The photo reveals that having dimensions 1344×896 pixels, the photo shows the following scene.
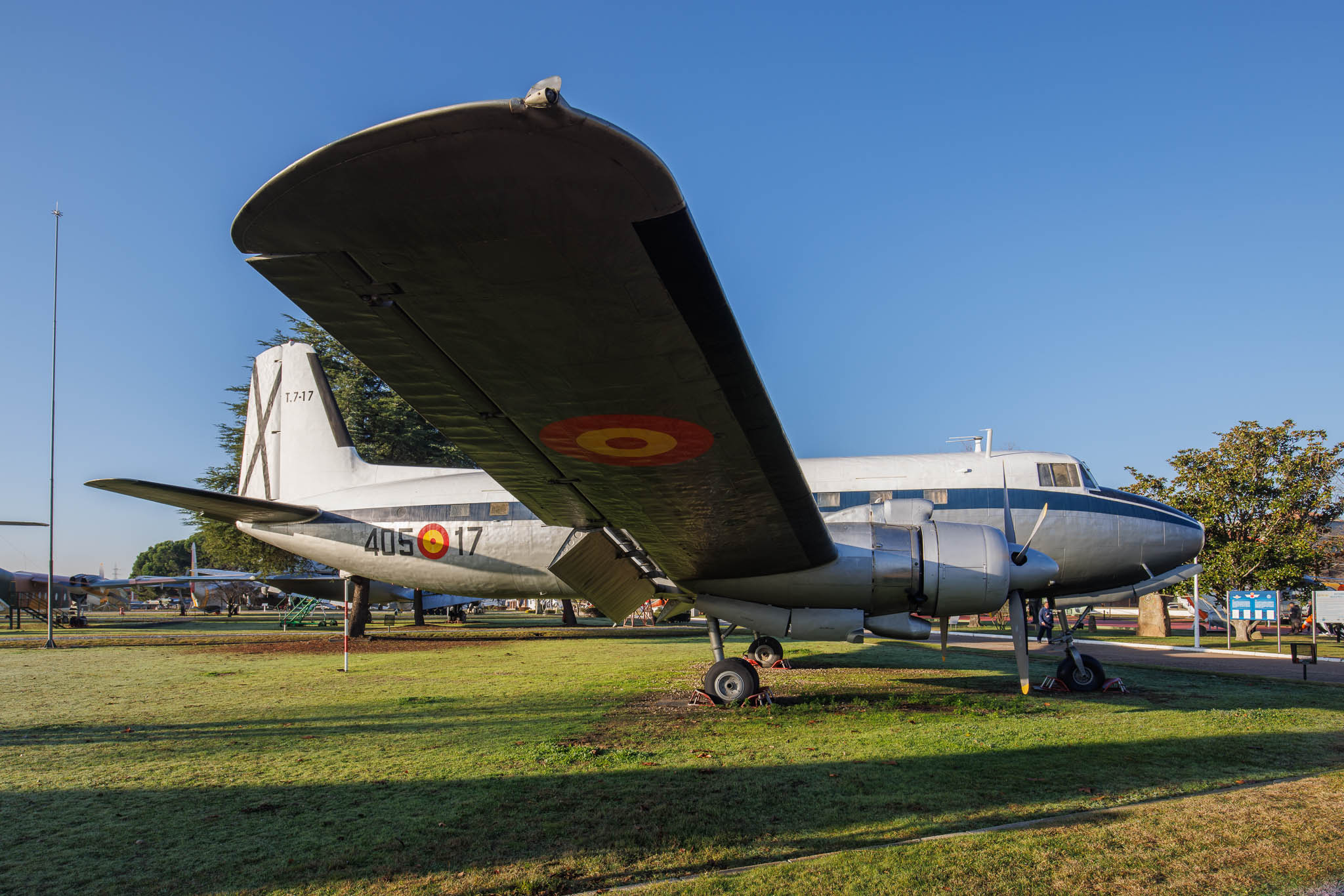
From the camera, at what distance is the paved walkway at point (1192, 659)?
45.1 feet

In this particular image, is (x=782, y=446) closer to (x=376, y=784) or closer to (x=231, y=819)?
(x=376, y=784)

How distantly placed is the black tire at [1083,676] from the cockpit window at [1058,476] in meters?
3.20

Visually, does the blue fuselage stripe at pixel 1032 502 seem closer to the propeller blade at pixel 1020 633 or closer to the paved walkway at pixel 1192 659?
the propeller blade at pixel 1020 633

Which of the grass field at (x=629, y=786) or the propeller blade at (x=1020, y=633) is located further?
the propeller blade at (x=1020, y=633)

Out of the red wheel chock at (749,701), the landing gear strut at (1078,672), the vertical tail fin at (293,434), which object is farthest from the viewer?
the vertical tail fin at (293,434)

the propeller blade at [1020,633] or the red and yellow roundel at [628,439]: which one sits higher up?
the red and yellow roundel at [628,439]

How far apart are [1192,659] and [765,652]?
35.9 feet

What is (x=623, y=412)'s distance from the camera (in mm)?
5367

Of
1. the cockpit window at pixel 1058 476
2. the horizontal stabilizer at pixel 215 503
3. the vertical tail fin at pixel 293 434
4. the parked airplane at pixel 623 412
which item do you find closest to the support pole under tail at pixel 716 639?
the parked airplane at pixel 623 412

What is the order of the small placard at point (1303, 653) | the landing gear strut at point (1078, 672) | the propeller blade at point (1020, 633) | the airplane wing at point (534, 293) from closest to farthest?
the airplane wing at point (534, 293)
the propeller blade at point (1020, 633)
the landing gear strut at point (1078, 672)
the small placard at point (1303, 653)

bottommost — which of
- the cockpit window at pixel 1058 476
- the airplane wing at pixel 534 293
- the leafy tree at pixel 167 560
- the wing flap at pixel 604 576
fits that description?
the leafy tree at pixel 167 560

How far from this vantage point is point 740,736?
716cm

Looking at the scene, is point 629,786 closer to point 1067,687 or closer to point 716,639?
point 716,639

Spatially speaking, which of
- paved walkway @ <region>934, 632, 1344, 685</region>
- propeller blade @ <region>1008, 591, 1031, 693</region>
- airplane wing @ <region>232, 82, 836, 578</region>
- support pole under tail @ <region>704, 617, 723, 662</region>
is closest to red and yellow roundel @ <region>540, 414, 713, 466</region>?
airplane wing @ <region>232, 82, 836, 578</region>
